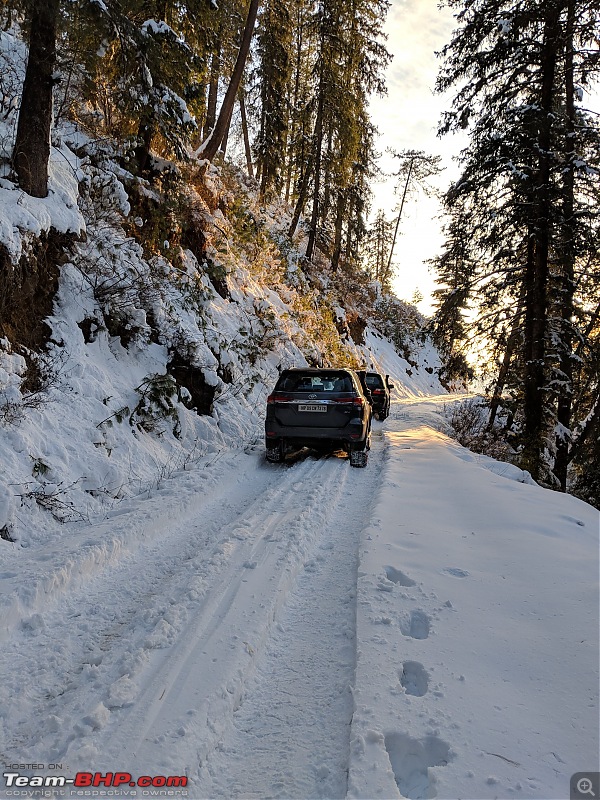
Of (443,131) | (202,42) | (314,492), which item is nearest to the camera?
(314,492)

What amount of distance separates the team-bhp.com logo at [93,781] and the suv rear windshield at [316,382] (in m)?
6.40

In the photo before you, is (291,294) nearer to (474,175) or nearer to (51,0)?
(474,175)

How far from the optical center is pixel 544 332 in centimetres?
1060

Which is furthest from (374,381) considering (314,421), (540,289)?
(314,421)

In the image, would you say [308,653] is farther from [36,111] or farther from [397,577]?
[36,111]

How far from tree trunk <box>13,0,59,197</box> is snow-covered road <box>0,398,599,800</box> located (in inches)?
194

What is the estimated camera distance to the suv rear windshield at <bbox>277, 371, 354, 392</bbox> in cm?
814

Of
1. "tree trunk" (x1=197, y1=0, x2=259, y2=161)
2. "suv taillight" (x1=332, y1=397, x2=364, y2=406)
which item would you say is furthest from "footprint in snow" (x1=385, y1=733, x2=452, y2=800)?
"tree trunk" (x1=197, y1=0, x2=259, y2=161)

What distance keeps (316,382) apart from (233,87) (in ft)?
38.0

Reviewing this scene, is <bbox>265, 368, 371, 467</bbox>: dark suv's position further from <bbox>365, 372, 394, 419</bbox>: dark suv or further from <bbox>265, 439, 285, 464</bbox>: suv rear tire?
<bbox>365, 372, 394, 419</bbox>: dark suv

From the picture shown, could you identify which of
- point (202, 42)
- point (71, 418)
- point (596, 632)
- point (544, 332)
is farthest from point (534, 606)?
point (202, 42)

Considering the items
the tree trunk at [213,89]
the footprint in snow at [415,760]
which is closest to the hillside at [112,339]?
the footprint in snow at [415,760]

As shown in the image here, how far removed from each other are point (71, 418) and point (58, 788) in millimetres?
4471

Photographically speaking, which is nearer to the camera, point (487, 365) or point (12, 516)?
point (12, 516)
